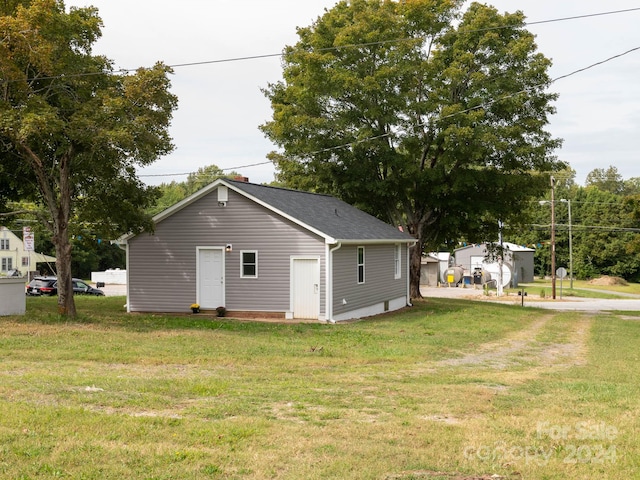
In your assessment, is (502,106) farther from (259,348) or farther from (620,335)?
(259,348)

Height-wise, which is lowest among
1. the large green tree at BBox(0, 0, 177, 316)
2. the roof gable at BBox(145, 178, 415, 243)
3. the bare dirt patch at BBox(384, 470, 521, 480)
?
the bare dirt patch at BBox(384, 470, 521, 480)

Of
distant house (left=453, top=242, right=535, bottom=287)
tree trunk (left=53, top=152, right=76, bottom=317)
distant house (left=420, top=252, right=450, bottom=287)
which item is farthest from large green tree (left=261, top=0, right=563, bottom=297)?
distant house (left=420, top=252, right=450, bottom=287)

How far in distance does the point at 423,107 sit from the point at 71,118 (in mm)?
15723

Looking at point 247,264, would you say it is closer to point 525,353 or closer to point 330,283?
point 330,283

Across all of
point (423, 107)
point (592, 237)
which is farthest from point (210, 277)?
point (592, 237)

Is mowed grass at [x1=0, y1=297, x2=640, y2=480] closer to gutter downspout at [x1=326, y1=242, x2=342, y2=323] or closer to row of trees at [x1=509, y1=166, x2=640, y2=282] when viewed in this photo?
gutter downspout at [x1=326, y1=242, x2=342, y2=323]

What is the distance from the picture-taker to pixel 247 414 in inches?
311

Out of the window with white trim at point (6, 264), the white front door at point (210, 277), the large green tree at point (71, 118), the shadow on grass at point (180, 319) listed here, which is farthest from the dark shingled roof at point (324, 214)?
the window with white trim at point (6, 264)

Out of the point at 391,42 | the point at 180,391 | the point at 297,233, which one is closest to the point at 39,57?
the point at 297,233

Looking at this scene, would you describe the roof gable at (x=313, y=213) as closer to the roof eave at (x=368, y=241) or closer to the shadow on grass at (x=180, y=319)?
the roof eave at (x=368, y=241)

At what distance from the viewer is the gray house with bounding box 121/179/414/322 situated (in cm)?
2066

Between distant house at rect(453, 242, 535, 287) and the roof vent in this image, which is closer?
the roof vent

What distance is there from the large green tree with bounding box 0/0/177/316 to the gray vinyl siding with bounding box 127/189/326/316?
6.09 feet

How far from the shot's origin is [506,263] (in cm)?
5681
